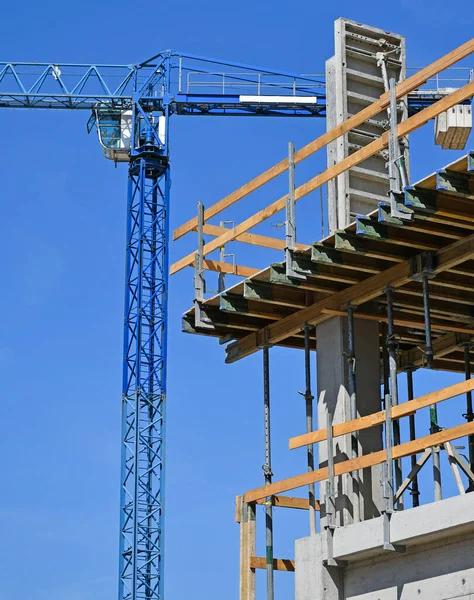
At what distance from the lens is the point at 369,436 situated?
62.3 ft

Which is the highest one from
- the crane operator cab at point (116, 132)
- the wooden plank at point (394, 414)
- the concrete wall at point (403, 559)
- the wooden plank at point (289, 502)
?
the crane operator cab at point (116, 132)

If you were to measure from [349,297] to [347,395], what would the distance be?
4.30 feet

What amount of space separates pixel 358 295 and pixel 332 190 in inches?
106

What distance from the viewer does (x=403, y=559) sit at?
16.7 metres

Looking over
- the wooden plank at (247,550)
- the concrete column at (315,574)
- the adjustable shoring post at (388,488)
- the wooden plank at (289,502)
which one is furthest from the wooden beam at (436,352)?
the concrete column at (315,574)

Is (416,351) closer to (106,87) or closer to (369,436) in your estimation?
(369,436)

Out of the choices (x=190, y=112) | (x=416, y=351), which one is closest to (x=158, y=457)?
(x=190, y=112)

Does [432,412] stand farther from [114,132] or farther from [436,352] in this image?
[114,132]

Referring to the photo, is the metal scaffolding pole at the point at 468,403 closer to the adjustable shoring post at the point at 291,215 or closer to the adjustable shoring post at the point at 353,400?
the adjustable shoring post at the point at 353,400

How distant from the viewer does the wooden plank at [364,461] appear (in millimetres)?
15914

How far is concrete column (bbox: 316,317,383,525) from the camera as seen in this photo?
1853 cm

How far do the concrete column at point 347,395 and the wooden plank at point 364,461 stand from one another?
404 millimetres

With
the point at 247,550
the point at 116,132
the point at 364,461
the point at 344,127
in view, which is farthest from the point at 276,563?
the point at 116,132

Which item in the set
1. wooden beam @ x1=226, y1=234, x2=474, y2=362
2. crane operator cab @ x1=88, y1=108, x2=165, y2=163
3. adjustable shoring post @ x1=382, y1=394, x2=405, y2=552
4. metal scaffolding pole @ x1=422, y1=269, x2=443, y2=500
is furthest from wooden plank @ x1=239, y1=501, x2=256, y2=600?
crane operator cab @ x1=88, y1=108, x2=165, y2=163
